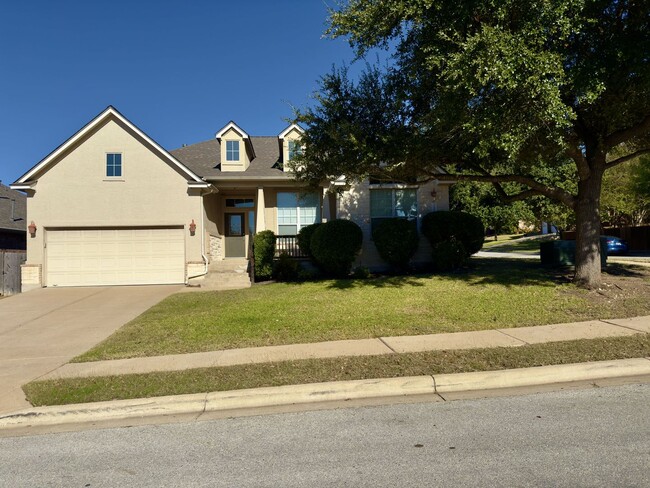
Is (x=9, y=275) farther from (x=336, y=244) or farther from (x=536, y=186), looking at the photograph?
(x=536, y=186)

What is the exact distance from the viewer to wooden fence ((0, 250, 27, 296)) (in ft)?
51.3

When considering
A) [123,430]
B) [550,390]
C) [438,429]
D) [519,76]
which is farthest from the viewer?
[519,76]

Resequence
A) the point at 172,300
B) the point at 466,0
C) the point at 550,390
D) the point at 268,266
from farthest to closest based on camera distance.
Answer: the point at 268,266 < the point at 172,300 < the point at 466,0 < the point at 550,390

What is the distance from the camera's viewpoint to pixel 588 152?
11.2m

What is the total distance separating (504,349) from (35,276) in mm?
15985

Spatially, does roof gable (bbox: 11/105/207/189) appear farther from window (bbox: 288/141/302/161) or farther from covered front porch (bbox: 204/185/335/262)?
window (bbox: 288/141/302/161)

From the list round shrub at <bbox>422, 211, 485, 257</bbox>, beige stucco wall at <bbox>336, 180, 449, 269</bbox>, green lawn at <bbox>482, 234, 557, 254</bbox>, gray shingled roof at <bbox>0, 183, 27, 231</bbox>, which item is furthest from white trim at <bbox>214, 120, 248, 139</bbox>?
green lawn at <bbox>482, 234, 557, 254</bbox>

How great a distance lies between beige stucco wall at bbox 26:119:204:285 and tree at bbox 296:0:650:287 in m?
5.72

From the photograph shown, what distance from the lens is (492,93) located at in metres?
8.41

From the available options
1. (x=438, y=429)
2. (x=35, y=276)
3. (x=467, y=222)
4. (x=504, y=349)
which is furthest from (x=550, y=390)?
(x=35, y=276)

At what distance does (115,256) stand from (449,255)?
1233cm

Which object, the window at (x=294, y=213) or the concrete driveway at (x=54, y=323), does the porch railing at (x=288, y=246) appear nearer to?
the window at (x=294, y=213)

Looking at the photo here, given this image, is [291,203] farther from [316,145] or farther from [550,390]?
[550,390]

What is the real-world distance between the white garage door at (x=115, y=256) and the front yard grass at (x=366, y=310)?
365 cm
